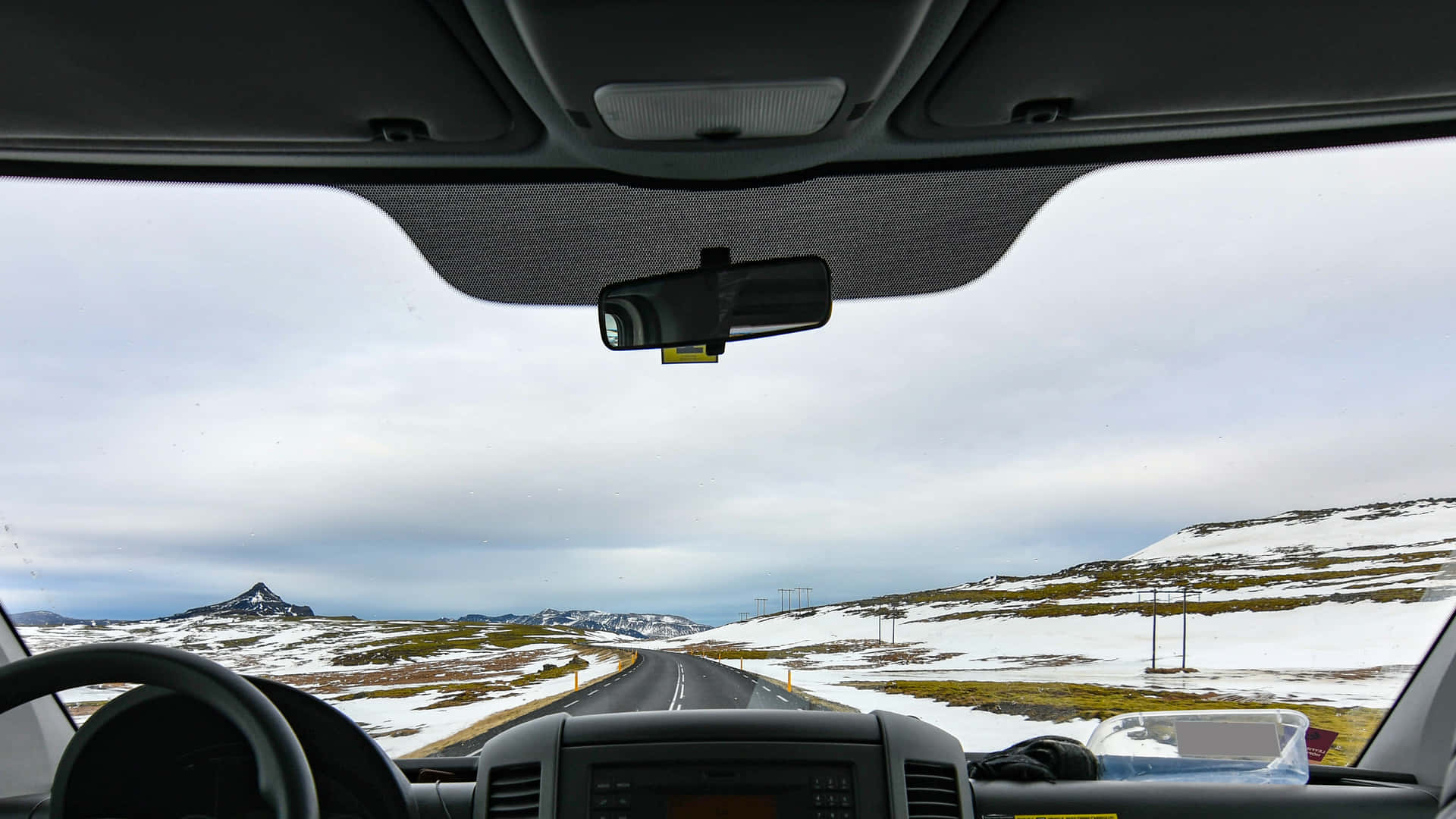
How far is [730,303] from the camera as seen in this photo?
2830 millimetres

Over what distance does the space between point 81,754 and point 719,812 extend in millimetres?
1441

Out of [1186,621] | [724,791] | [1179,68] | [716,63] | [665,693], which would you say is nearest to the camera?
[716,63]

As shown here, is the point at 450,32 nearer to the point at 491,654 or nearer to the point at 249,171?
the point at 249,171

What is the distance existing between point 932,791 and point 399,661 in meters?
4.42

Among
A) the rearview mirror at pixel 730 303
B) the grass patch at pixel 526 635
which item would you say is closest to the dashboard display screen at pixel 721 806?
the rearview mirror at pixel 730 303

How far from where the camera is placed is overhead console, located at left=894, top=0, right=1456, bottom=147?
1941 millimetres

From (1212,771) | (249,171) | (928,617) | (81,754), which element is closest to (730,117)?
(249,171)

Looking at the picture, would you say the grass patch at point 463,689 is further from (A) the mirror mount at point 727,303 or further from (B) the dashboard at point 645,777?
(A) the mirror mount at point 727,303

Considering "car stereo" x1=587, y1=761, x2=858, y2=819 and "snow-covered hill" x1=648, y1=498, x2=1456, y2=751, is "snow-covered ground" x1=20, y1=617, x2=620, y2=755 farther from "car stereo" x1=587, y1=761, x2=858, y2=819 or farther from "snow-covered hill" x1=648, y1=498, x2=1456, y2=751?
"snow-covered hill" x1=648, y1=498, x2=1456, y2=751

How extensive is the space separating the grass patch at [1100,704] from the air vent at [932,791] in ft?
3.14

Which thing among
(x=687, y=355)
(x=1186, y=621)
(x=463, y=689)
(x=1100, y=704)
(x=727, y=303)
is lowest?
(x=463, y=689)

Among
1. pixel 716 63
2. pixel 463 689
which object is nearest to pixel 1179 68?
pixel 716 63

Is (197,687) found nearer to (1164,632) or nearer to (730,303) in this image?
(730,303)

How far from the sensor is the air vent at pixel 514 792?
230 cm
